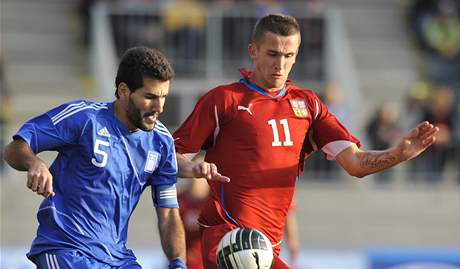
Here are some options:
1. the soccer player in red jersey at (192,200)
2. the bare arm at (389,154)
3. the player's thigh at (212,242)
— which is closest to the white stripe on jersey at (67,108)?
the player's thigh at (212,242)

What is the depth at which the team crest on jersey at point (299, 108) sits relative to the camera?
7953 mm

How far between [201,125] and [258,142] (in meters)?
0.40

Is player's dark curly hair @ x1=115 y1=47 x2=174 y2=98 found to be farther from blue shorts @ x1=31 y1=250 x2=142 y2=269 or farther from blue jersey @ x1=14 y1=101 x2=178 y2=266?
blue shorts @ x1=31 y1=250 x2=142 y2=269

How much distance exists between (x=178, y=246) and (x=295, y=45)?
1.59 m

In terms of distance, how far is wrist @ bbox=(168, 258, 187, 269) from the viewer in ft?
23.2

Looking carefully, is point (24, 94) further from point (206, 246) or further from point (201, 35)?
point (206, 246)

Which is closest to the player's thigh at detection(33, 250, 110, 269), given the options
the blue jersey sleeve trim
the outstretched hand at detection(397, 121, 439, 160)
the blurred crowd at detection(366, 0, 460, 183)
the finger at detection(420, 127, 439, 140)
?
the blue jersey sleeve trim

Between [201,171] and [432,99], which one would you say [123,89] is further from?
[432,99]

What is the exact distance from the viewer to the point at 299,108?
7.98 meters

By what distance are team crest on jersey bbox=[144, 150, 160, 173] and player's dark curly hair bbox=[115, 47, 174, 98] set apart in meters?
0.46

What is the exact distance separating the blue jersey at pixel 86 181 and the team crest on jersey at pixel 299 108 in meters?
1.38

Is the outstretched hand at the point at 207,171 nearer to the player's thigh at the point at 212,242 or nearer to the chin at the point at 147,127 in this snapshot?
the chin at the point at 147,127

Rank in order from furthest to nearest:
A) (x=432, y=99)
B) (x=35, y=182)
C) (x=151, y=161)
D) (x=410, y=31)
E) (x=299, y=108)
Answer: (x=410, y=31) → (x=432, y=99) → (x=299, y=108) → (x=151, y=161) → (x=35, y=182)

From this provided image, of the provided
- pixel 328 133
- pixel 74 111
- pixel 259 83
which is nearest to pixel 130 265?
pixel 74 111
